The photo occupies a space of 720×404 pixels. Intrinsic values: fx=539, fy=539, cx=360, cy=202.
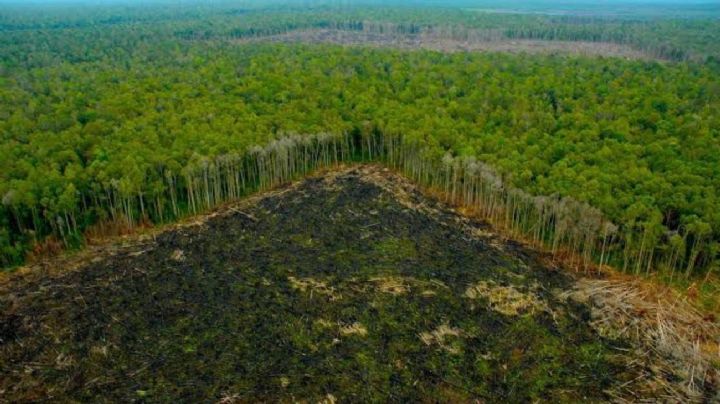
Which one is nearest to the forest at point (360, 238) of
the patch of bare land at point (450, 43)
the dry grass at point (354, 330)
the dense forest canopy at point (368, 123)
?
the dry grass at point (354, 330)

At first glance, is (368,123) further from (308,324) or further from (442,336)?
(442,336)

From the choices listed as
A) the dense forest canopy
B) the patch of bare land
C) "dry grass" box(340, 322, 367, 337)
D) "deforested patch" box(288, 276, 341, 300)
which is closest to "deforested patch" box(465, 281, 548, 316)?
"dry grass" box(340, 322, 367, 337)

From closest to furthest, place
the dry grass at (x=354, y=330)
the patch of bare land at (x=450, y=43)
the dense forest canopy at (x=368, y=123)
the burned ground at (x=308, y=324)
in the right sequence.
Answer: the burned ground at (x=308, y=324), the dry grass at (x=354, y=330), the dense forest canopy at (x=368, y=123), the patch of bare land at (x=450, y=43)

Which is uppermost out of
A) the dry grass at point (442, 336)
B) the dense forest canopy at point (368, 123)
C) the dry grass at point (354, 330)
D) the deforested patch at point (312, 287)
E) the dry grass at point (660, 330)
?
the dense forest canopy at point (368, 123)

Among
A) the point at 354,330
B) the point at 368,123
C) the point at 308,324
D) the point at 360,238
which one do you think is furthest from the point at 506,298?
the point at 368,123

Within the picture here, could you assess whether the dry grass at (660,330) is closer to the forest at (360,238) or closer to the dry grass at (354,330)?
the forest at (360,238)

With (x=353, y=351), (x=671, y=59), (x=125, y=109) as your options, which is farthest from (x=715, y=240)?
(x=671, y=59)
